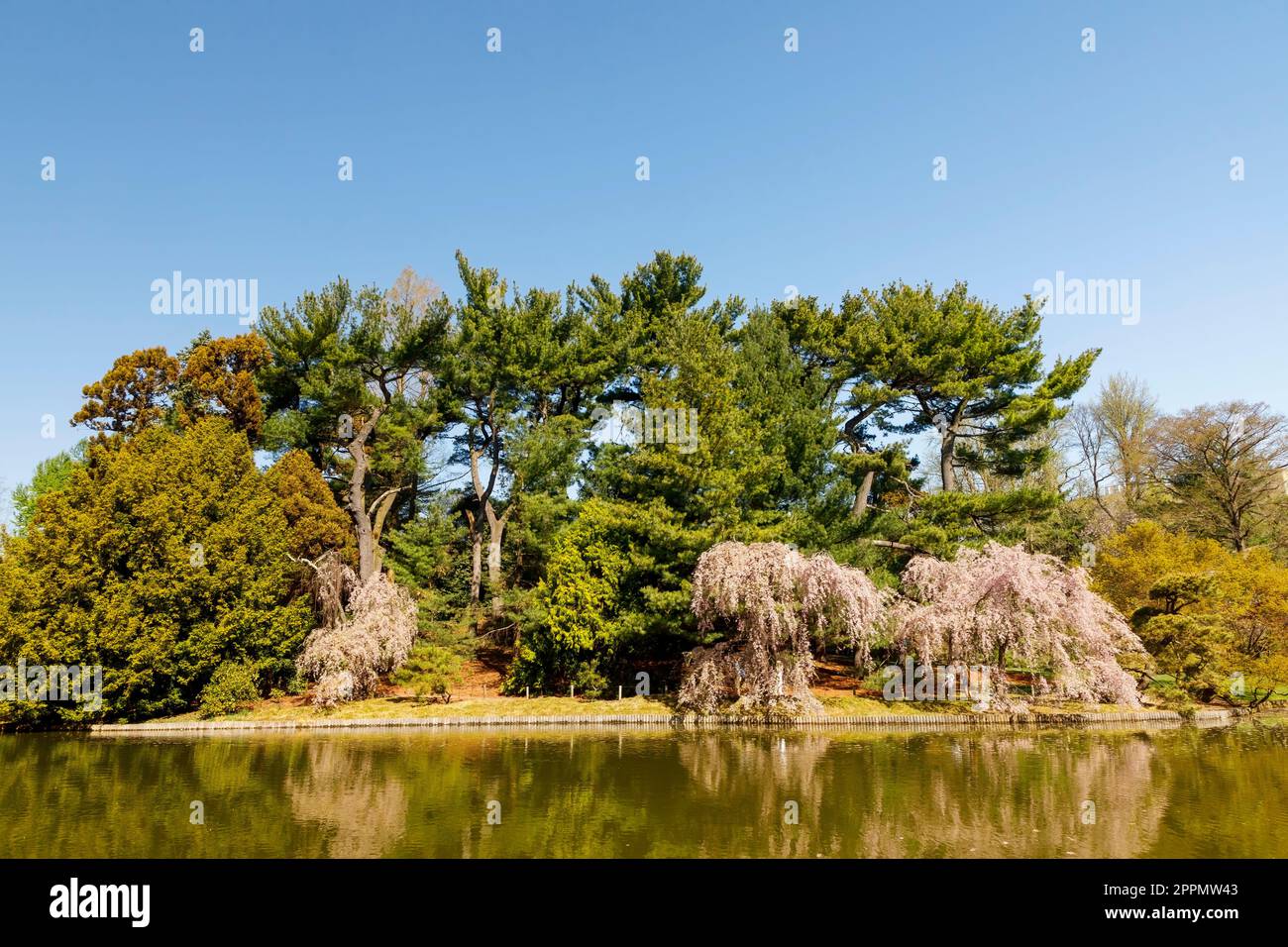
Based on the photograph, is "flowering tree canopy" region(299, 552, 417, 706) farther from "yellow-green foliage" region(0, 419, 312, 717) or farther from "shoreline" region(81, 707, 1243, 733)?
"shoreline" region(81, 707, 1243, 733)

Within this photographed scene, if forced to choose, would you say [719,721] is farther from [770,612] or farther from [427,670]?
[427,670]

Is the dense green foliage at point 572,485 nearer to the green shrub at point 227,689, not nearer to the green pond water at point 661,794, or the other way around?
the green shrub at point 227,689

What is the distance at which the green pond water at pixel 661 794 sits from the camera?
973 cm

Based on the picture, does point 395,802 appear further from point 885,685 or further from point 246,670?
point 885,685

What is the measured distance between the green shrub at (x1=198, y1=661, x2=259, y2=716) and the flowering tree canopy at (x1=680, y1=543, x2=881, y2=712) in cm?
1408

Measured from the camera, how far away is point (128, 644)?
1992 centimetres

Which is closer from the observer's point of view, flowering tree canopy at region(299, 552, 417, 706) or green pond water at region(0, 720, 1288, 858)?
green pond water at region(0, 720, 1288, 858)

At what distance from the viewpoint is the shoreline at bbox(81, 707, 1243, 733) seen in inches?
802

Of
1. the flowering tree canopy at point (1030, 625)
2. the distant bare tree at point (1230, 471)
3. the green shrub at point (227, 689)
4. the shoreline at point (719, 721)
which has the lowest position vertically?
the shoreline at point (719, 721)

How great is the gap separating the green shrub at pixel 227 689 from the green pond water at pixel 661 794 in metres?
2.26

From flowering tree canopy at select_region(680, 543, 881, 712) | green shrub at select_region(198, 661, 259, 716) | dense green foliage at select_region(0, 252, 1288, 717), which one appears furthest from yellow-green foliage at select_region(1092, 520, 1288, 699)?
green shrub at select_region(198, 661, 259, 716)

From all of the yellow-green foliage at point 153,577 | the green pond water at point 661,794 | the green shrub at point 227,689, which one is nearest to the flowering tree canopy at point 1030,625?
the green pond water at point 661,794

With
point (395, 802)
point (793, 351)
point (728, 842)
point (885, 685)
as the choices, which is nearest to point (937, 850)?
point (728, 842)
